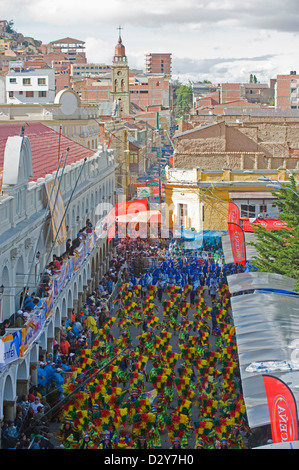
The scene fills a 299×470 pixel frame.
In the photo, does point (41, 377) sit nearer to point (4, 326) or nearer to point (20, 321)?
point (20, 321)

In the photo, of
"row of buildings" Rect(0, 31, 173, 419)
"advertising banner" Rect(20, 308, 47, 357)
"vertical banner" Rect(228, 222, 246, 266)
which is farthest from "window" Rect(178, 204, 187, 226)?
"advertising banner" Rect(20, 308, 47, 357)

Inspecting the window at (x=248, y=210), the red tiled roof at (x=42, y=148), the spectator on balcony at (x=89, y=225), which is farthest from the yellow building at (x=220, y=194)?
the spectator on balcony at (x=89, y=225)

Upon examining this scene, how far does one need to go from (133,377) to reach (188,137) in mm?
30088

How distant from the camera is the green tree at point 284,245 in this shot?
94.9 feet

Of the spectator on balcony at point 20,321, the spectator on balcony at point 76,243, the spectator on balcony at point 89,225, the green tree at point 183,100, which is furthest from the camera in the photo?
the green tree at point 183,100

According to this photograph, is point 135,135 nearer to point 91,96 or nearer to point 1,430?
point 91,96

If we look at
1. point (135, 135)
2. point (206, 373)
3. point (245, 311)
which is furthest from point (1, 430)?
point (135, 135)

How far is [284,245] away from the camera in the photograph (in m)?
31.0

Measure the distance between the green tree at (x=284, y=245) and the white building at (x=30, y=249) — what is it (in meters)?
6.73

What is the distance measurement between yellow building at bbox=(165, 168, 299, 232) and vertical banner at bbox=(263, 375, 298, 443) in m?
30.4

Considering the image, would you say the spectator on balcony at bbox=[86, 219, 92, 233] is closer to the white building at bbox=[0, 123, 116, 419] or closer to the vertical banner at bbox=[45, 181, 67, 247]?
the white building at bbox=[0, 123, 116, 419]

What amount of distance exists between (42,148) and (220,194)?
14324mm

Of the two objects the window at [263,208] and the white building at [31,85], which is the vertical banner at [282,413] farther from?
the white building at [31,85]

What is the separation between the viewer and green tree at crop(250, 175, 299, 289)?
2894 centimetres
